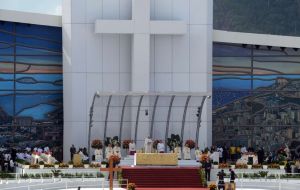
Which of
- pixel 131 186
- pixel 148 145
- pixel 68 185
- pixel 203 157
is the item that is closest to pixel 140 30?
pixel 148 145

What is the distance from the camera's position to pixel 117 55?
8088cm

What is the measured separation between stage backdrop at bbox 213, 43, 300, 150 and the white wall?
14.6 ft

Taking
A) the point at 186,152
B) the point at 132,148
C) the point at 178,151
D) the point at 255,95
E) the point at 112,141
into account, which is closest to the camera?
the point at 178,151

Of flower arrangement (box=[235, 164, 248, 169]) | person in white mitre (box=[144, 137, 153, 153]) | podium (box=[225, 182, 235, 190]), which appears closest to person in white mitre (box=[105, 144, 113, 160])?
person in white mitre (box=[144, 137, 153, 153])

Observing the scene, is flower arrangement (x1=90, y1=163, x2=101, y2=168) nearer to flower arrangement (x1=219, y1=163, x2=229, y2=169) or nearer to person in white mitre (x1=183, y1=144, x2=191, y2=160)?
person in white mitre (x1=183, y1=144, x2=191, y2=160)

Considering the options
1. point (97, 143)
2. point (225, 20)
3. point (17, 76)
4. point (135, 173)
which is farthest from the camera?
point (225, 20)

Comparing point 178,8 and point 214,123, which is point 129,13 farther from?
point 214,123

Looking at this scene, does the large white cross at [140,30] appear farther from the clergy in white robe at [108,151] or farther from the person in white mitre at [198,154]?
the person in white mitre at [198,154]

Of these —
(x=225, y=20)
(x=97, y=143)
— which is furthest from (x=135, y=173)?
(x=225, y=20)

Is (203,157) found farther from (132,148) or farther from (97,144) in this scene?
(97,144)

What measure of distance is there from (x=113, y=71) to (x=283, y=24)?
107ft

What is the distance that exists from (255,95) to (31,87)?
12765 millimetres

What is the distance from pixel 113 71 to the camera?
81062 millimetres

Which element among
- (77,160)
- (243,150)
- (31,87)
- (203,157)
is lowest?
(77,160)
